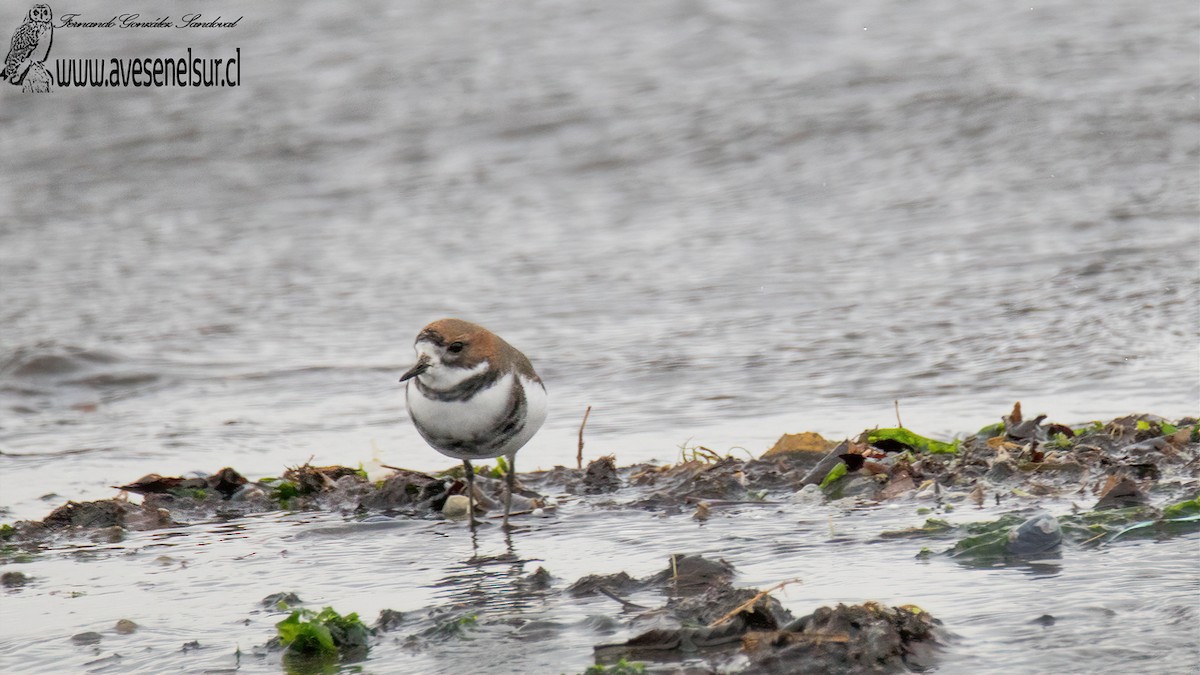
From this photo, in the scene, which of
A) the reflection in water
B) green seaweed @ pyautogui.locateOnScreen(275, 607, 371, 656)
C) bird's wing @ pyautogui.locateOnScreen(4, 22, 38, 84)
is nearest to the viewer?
green seaweed @ pyautogui.locateOnScreen(275, 607, 371, 656)

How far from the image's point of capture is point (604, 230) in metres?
10.5

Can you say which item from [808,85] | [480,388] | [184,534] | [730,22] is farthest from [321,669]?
[730,22]

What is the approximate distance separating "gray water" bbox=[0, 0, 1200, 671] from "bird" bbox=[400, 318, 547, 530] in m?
0.50

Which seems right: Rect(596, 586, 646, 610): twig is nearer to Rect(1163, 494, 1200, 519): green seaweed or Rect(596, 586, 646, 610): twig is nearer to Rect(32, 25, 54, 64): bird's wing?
Rect(1163, 494, 1200, 519): green seaweed

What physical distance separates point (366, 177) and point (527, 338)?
4655mm

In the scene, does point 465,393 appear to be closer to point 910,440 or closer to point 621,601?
point 621,601

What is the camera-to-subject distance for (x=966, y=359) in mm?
7141

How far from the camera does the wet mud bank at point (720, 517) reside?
10.5ft

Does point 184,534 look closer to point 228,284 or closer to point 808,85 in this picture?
point 228,284

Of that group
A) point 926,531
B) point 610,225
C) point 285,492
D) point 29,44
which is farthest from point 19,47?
point 926,531

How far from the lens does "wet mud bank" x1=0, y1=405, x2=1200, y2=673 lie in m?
3.21

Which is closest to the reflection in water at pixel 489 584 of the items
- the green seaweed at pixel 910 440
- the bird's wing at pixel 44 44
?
the green seaweed at pixel 910 440

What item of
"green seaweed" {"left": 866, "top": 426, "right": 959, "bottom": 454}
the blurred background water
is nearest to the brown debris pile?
"green seaweed" {"left": 866, "top": 426, "right": 959, "bottom": 454}

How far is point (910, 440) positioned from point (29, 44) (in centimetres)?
1404
